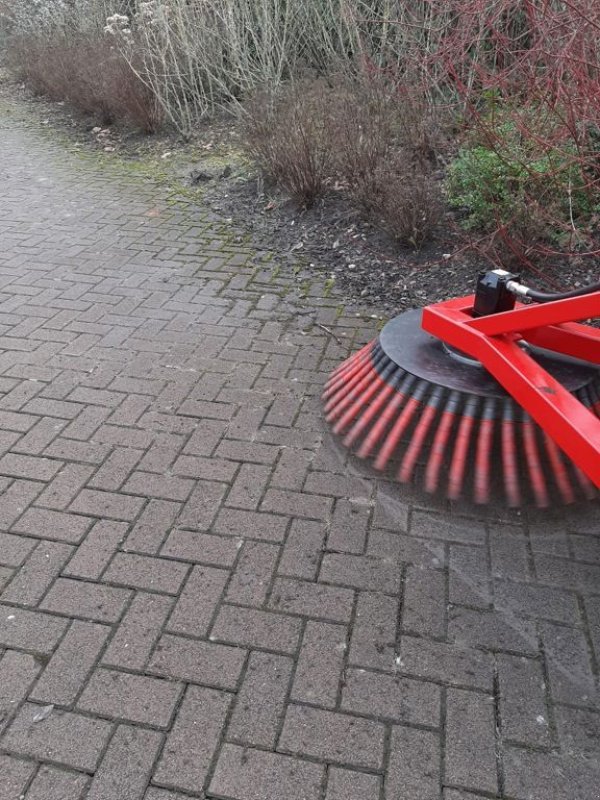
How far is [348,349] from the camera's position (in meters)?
4.18

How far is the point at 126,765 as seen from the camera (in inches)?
78.8

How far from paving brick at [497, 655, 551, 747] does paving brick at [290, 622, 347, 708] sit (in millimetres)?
537

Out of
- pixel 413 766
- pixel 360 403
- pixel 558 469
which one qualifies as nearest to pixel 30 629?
pixel 413 766

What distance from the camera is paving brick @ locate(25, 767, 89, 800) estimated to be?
6.34 feet

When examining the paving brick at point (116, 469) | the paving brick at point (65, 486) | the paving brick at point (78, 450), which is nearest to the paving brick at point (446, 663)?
the paving brick at point (116, 469)

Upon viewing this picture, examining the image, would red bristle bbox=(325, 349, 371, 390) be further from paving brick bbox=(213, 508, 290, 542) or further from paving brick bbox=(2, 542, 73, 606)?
paving brick bbox=(2, 542, 73, 606)

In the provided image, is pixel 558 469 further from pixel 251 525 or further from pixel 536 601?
pixel 251 525

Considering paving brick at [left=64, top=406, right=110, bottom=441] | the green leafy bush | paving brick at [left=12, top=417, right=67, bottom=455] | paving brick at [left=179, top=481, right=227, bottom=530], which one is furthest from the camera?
the green leafy bush

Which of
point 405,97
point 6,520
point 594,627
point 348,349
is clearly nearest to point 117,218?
point 405,97

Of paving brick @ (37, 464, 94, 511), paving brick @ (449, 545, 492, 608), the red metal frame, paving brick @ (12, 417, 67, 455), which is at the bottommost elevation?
paving brick @ (449, 545, 492, 608)

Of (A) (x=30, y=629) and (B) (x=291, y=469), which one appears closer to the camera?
(A) (x=30, y=629)

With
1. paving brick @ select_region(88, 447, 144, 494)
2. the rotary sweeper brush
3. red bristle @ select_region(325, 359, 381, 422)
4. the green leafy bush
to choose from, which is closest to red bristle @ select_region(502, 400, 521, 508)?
the rotary sweeper brush

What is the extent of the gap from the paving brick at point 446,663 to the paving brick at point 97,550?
4.05 ft

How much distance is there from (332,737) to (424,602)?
630mm
